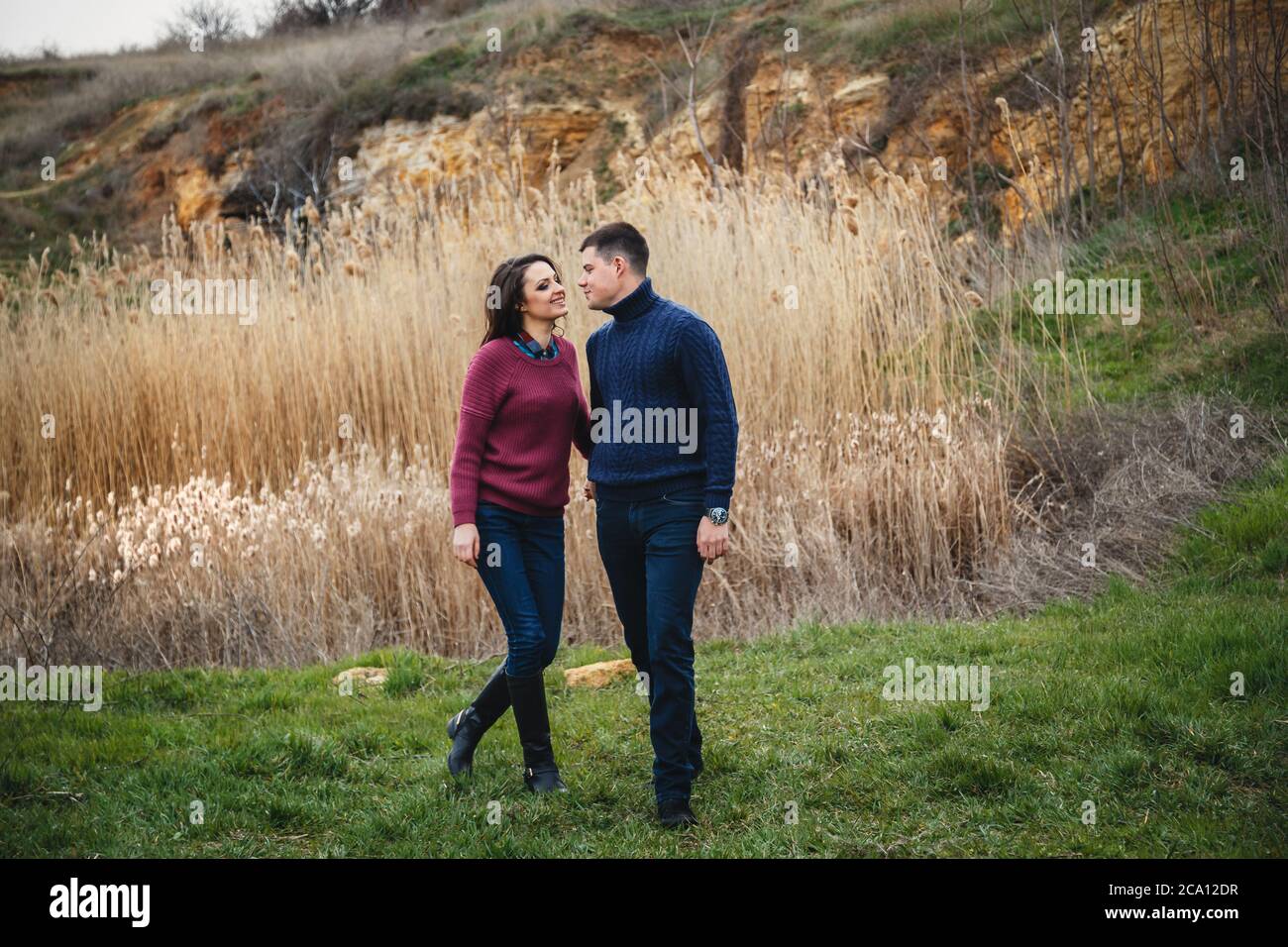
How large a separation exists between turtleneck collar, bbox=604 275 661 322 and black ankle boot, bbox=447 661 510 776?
130 centimetres

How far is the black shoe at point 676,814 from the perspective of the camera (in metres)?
3.21

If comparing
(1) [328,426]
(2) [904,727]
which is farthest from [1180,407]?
(1) [328,426]

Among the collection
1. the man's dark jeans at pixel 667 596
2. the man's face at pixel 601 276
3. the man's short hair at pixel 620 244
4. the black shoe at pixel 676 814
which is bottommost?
the black shoe at pixel 676 814

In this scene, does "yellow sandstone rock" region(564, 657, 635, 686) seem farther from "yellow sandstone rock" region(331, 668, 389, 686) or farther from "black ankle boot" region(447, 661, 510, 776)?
"black ankle boot" region(447, 661, 510, 776)

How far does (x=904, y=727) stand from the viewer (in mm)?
3836

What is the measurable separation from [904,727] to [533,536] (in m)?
1.55

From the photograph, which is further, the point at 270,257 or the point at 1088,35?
the point at 270,257

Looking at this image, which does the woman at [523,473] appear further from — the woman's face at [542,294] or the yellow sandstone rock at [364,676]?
the yellow sandstone rock at [364,676]

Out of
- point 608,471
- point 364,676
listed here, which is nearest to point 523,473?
point 608,471

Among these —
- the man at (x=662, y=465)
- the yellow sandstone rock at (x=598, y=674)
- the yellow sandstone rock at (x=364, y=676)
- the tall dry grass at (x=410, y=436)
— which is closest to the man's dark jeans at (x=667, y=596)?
the man at (x=662, y=465)

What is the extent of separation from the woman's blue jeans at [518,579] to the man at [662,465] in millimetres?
246

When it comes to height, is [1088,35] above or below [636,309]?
above

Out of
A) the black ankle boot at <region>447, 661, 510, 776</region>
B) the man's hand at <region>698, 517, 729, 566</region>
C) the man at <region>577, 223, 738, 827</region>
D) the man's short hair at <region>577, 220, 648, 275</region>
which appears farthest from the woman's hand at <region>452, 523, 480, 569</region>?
the man's short hair at <region>577, 220, 648, 275</region>
